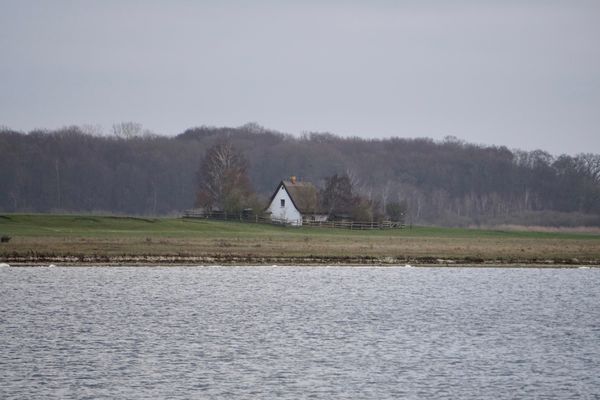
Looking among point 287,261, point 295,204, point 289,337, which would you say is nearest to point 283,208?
Result: point 295,204

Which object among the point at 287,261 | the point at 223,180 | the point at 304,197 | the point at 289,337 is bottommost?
the point at 289,337

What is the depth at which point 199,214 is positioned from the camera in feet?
329

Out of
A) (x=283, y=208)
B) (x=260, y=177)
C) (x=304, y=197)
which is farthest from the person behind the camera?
(x=260, y=177)

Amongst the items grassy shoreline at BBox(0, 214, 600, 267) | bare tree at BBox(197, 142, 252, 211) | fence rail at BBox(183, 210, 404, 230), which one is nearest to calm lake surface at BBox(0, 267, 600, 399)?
grassy shoreline at BBox(0, 214, 600, 267)

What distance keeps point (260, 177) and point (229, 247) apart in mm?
126125

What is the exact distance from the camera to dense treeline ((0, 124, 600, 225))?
16450 centimetres

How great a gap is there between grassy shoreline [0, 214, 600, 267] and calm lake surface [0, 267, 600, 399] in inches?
193

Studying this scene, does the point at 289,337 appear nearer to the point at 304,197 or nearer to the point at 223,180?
the point at 304,197

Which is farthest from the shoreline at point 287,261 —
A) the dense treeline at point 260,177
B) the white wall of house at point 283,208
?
the dense treeline at point 260,177

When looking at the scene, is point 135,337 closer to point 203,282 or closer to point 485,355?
point 485,355

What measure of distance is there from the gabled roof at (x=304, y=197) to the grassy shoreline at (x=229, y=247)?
1237 cm

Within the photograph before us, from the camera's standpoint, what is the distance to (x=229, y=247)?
59.0 meters

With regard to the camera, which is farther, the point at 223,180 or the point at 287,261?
the point at 223,180

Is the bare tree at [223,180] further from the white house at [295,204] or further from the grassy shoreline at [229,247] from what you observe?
the grassy shoreline at [229,247]
